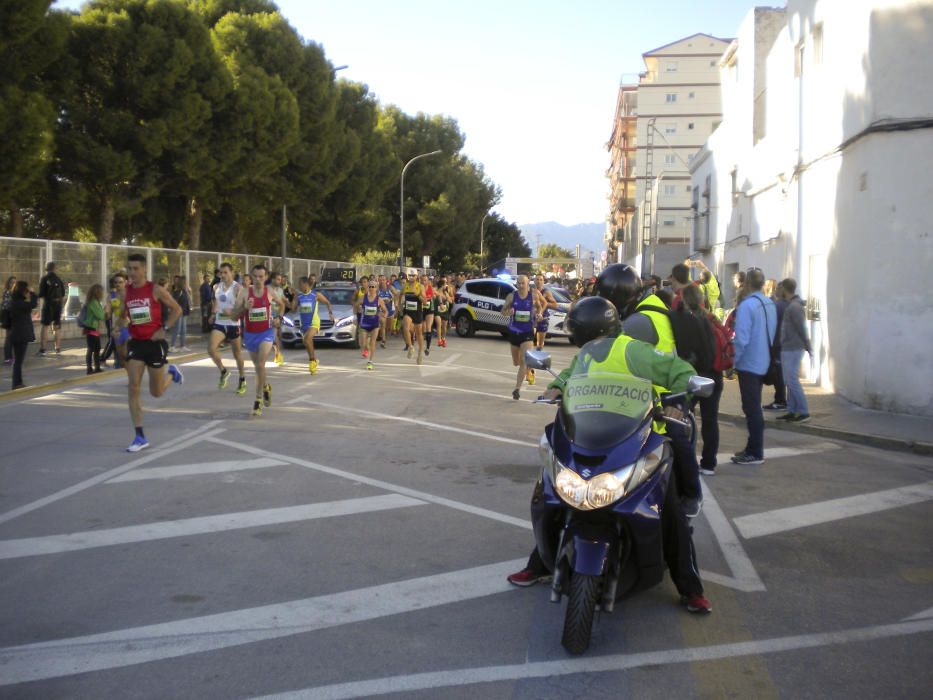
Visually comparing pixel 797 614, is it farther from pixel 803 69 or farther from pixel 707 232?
pixel 707 232

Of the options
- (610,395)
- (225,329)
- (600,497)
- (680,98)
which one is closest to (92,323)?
(225,329)

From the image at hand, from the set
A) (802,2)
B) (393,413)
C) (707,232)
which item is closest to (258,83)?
(707,232)

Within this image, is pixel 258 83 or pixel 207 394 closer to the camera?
pixel 207 394

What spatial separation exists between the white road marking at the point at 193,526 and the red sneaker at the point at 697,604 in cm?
266

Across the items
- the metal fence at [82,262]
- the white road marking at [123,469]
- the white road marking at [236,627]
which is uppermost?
the metal fence at [82,262]

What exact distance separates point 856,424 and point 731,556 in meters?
6.45

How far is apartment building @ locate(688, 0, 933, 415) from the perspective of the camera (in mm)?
12383

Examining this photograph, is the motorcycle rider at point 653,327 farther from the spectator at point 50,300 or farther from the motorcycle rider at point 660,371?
the spectator at point 50,300

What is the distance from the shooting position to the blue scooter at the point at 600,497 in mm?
4145

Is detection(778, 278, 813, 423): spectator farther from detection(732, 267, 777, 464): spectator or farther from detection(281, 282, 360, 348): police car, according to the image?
detection(281, 282, 360, 348): police car

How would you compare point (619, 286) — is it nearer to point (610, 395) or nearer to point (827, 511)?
point (610, 395)

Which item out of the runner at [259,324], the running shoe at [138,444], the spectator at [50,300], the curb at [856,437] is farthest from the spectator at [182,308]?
the curb at [856,437]

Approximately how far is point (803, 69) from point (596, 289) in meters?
13.9

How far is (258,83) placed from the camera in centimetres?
3309
